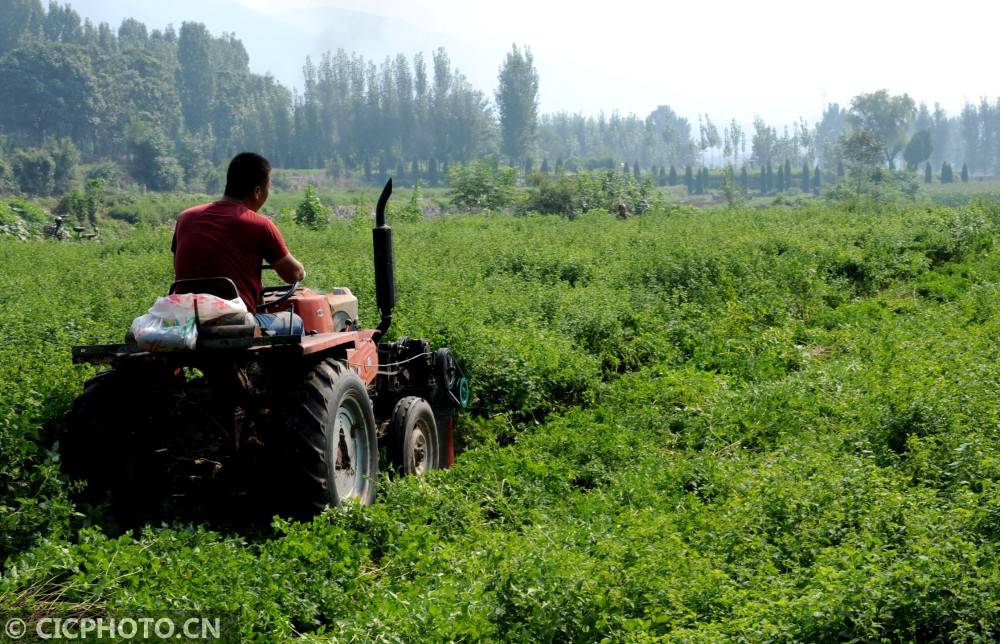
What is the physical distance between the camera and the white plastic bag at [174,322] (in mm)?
5516

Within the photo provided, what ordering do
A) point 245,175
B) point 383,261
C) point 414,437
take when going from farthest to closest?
1. point 414,437
2. point 383,261
3. point 245,175

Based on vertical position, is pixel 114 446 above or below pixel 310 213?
below

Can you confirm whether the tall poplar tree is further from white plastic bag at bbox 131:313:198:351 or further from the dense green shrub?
white plastic bag at bbox 131:313:198:351

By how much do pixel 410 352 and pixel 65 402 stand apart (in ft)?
9.08

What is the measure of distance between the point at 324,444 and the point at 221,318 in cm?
99

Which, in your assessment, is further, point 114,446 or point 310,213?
point 310,213

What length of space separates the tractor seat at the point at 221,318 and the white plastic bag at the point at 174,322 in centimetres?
5

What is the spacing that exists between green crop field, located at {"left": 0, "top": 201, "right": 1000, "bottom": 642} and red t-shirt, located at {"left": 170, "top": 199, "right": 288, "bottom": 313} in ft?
4.83

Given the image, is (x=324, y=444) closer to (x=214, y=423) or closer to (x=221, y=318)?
(x=214, y=423)

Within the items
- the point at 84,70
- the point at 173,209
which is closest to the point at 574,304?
the point at 173,209

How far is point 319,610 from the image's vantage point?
209 inches

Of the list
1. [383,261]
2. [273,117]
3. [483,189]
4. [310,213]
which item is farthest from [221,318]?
[273,117]

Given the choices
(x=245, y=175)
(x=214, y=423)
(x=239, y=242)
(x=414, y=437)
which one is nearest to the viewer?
(x=214, y=423)

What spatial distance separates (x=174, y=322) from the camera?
5.57 m
